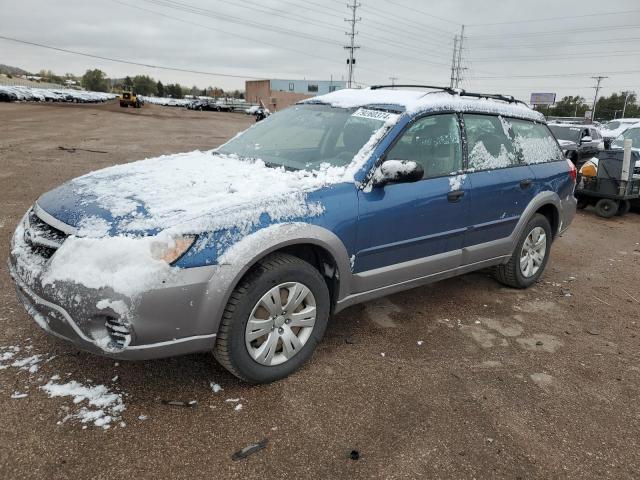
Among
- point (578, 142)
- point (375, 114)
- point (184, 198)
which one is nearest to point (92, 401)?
point (184, 198)

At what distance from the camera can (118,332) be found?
98.7 inches

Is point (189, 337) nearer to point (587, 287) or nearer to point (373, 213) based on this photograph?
point (373, 213)

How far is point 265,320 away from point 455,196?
1.78 m

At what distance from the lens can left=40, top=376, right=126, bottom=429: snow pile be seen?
8.57 feet

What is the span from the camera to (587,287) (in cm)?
527

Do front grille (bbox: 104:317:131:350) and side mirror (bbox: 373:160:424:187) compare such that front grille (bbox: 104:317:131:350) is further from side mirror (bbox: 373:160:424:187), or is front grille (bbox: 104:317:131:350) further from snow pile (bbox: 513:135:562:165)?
snow pile (bbox: 513:135:562:165)

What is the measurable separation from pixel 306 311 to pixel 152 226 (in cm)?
105

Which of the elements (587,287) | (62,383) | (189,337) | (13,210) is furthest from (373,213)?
(13,210)

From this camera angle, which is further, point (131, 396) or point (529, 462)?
point (131, 396)

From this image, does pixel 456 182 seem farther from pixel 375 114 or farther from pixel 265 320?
pixel 265 320

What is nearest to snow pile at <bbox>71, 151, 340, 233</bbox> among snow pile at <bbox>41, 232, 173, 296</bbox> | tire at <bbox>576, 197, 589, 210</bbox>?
snow pile at <bbox>41, 232, 173, 296</bbox>

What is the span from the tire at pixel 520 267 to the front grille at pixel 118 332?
350 centimetres

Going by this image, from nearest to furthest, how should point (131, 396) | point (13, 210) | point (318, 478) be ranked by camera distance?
point (318, 478) < point (131, 396) < point (13, 210)

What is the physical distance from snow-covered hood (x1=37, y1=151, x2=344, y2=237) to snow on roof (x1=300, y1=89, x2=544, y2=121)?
0.87 m
